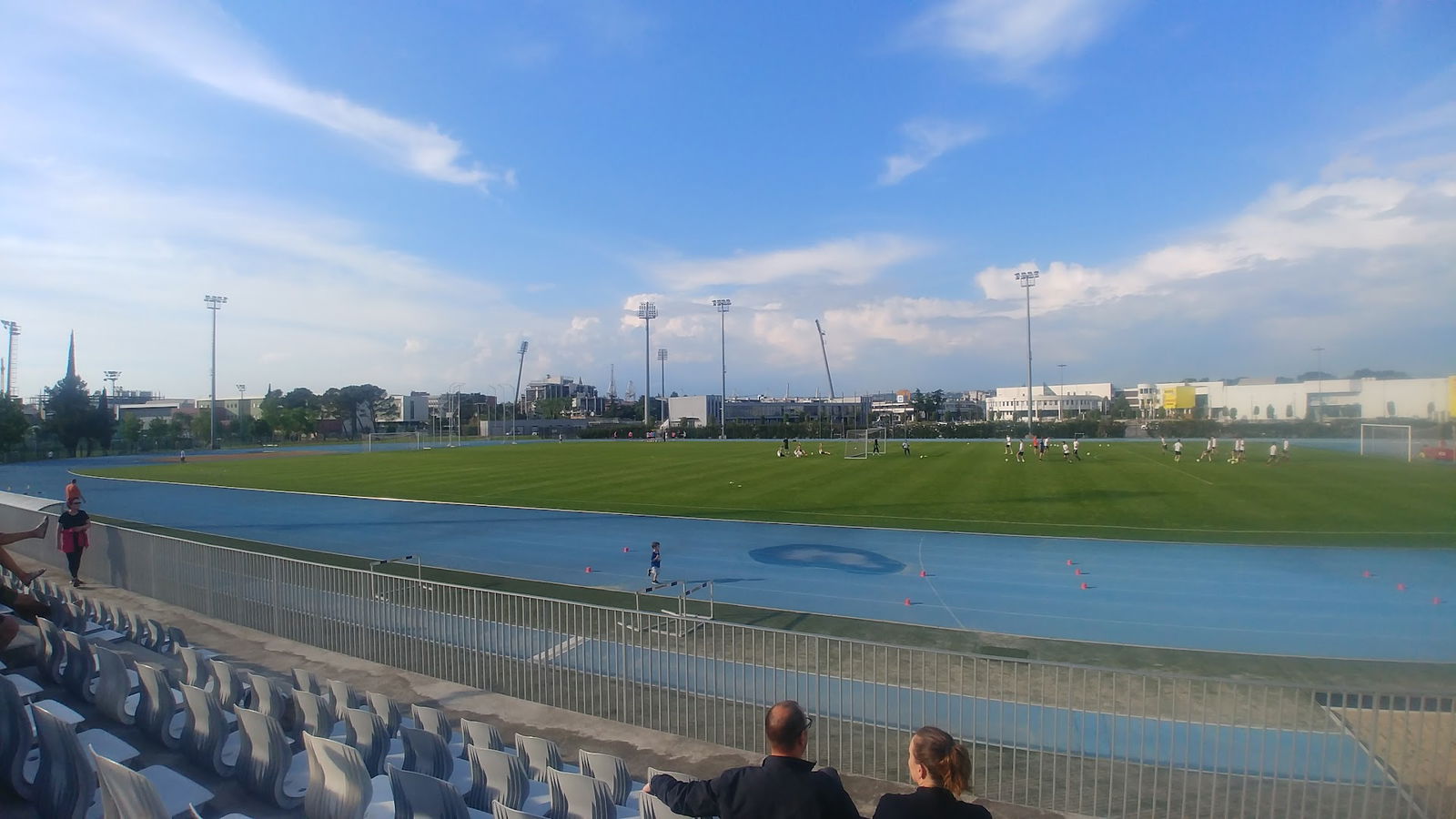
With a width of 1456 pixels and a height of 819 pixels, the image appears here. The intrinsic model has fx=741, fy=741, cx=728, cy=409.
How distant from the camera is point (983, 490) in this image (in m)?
30.1

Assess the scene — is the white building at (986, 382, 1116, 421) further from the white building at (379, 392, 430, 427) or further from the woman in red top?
the woman in red top

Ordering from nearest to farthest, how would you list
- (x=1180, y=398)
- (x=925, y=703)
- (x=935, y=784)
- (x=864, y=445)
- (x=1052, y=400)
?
(x=935, y=784) < (x=925, y=703) < (x=864, y=445) < (x=1180, y=398) < (x=1052, y=400)

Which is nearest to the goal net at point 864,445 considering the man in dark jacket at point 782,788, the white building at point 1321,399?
the white building at point 1321,399

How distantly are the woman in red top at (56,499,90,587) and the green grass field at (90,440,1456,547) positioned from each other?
49.9 ft

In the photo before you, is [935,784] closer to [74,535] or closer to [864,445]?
[74,535]

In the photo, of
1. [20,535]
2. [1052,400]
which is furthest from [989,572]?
[1052,400]

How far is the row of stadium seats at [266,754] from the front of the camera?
426 cm

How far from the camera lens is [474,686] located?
8531 mm

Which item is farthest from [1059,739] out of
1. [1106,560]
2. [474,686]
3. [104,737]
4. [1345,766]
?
[1106,560]

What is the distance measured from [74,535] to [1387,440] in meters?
47.6

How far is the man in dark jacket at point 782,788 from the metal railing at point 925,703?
276 cm

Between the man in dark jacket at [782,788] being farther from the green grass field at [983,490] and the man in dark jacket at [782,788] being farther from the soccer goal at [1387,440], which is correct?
the soccer goal at [1387,440]

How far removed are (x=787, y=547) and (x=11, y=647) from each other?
14.7m

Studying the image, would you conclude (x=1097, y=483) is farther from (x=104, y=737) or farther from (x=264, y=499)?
(x=264, y=499)
